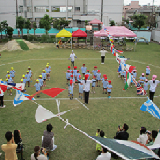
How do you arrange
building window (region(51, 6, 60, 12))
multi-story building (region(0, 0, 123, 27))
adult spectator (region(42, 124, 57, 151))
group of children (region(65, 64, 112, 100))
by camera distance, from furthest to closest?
building window (region(51, 6, 60, 12)) → multi-story building (region(0, 0, 123, 27)) → group of children (region(65, 64, 112, 100)) → adult spectator (region(42, 124, 57, 151))

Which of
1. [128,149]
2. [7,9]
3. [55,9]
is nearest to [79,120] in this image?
[128,149]

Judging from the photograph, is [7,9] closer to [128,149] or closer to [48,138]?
[48,138]

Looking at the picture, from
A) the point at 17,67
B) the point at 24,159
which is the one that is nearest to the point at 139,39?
the point at 17,67

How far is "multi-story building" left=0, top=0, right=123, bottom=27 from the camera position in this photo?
49.4 metres

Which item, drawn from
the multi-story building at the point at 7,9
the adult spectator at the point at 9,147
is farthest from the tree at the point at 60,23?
the adult spectator at the point at 9,147

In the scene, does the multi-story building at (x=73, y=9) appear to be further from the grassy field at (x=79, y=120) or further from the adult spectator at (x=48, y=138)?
the adult spectator at (x=48, y=138)

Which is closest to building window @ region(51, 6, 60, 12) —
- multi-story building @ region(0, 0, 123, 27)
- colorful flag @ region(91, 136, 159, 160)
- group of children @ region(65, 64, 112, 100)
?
multi-story building @ region(0, 0, 123, 27)

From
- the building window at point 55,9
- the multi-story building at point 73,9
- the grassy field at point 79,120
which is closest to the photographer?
the grassy field at point 79,120

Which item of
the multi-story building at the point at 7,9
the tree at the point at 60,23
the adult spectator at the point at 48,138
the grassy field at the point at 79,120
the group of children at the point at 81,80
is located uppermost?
the multi-story building at the point at 7,9

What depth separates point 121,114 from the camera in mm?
9555

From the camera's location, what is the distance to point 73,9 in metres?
50.5

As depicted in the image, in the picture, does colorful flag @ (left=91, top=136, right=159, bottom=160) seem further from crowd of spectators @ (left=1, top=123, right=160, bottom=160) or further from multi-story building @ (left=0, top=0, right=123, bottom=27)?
multi-story building @ (left=0, top=0, right=123, bottom=27)

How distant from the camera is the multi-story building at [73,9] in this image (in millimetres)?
49406

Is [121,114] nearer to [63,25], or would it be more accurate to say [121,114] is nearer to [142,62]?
[142,62]
